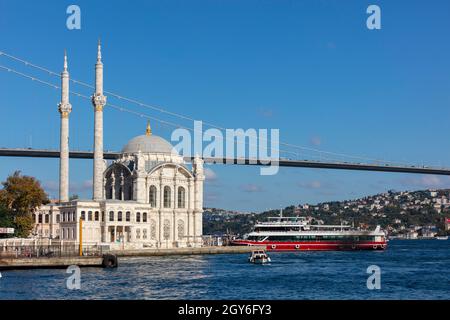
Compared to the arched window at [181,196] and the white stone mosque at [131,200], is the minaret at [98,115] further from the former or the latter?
the arched window at [181,196]

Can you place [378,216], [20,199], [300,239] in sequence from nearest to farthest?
[20,199] < [300,239] < [378,216]

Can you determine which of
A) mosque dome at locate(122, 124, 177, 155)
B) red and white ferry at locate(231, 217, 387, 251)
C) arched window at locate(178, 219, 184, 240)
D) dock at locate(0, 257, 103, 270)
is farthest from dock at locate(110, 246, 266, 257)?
dock at locate(0, 257, 103, 270)

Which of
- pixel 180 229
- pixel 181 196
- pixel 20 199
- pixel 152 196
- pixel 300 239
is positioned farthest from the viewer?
pixel 300 239

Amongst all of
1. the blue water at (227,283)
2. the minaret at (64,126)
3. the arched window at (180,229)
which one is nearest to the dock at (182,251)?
the arched window at (180,229)

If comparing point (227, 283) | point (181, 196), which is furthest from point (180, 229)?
point (227, 283)

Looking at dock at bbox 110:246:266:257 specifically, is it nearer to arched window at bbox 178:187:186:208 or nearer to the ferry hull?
the ferry hull

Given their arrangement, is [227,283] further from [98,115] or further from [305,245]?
[305,245]

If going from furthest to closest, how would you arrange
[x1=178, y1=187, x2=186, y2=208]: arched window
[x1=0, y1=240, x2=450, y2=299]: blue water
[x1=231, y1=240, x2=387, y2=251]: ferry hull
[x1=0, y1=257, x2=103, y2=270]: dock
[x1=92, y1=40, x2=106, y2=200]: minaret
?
[x1=231, y1=240, x2=387, y2=251]: ferry hull → [x1=178, y1=187, x2=186, y2=208]: arched window → [x1=92, y1=40, x2=106, y2=200]: minaret → [x1=0, y1=257, x2=103, y2=270]: dock → [x1=0, y1=240, x2=450, y2=299]: blue water
